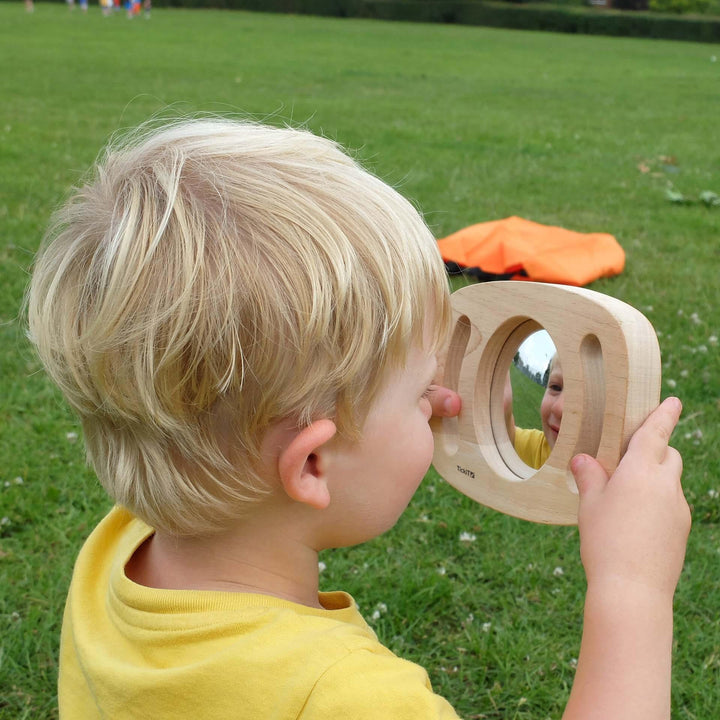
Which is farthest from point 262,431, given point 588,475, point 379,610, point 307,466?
point 379,610

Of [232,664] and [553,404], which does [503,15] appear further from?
[232,664]

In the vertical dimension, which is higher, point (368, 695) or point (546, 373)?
point (546, 373)

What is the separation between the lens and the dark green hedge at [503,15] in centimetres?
3966

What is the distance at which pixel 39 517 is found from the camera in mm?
3168

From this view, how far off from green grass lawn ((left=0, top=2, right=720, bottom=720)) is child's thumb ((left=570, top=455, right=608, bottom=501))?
3.70 feet

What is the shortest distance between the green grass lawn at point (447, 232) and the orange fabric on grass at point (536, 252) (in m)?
0.17

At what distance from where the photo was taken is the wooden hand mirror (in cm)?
157

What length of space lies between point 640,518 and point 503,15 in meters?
43.3

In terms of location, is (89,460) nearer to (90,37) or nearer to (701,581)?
(701,581)

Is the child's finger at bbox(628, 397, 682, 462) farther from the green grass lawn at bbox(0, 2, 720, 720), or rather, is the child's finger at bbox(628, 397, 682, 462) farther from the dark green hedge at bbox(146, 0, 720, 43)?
the dark green hedge at bbox(146, 0, 720, 43)

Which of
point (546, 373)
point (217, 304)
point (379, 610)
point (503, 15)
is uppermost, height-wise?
point (503, 15)

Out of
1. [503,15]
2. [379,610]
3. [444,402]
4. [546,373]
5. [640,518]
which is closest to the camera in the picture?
[640,518]

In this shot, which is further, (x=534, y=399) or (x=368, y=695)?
(x=534, y=399)

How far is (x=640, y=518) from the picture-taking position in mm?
1413
